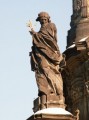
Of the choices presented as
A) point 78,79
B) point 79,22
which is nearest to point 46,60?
point 78,79

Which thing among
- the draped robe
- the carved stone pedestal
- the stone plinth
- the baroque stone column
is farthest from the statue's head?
the baroque stone column

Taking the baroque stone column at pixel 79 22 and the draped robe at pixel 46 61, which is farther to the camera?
the baroque stone column at pixel 79 22

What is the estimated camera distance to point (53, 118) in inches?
593

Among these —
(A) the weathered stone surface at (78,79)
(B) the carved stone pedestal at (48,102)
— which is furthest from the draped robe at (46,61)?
(A) the weathered stone surface at (78,79)

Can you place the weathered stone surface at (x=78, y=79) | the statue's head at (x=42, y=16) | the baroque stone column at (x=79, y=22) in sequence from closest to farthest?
the statue's head at (x=42, y=16), the weathered stone surface at (x=78, y=79), the baroque stone column at (x=79, y=22)

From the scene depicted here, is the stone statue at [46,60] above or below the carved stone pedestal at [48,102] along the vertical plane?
above

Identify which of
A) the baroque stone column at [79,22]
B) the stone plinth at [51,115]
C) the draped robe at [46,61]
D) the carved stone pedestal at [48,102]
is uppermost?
the baroque stone column at [79,22]

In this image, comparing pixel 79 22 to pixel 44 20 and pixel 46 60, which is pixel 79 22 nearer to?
pixel 44 20

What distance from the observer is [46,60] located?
636 inches

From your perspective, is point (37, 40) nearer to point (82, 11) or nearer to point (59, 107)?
point (59, 107)

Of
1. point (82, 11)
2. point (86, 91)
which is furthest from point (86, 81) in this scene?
point (82, 11)

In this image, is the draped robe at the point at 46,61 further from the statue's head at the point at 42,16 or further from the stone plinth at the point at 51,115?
the stone plinth at the point at 51,115

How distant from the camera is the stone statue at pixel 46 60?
15.8m

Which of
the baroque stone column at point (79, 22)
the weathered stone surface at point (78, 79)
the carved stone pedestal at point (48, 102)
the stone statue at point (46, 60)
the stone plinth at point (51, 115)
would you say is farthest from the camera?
the baroque stone column at point (79, 22)
